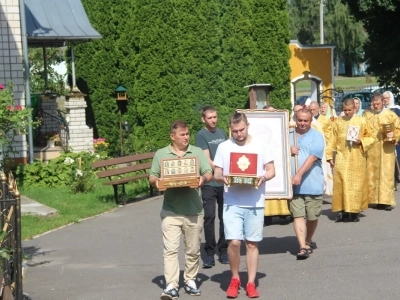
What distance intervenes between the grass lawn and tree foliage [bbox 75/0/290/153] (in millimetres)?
4816

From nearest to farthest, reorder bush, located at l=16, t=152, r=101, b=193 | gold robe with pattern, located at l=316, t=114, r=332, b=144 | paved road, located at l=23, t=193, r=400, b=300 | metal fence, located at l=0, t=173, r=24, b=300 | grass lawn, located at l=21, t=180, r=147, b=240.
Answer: metal fence, located at l=0, t=173, r=24, b=300 < paved road, located at l=23, t=193, r=400, b=300 < grass lawn, located at l=21, t=180, r=147, b=240 < gold robe with pattern, located at l=316, t=114, r=332, b=144 < bush, located at l=16, t=152, r=101, b=193

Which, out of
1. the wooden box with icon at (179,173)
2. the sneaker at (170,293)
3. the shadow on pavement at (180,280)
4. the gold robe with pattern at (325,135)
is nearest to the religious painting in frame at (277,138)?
the shadow on pavement at (180,280)

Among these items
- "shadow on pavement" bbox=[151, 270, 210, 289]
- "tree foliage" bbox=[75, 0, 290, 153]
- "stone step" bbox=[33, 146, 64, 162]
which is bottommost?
"shadow on pavement" bbox=[151, 270, 210, 289]

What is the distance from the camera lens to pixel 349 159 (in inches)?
504

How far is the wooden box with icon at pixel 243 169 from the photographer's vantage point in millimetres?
8328

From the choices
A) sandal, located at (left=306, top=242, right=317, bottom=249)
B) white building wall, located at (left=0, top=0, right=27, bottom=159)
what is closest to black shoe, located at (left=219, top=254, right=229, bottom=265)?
sandal, located at (left=306, top=242, right=317, bottom=249)

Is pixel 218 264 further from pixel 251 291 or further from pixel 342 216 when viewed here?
pixel 342 216

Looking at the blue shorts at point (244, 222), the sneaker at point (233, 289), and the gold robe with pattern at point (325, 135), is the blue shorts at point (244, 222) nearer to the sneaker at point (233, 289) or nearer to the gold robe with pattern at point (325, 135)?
the sneaker at point (233, 289)

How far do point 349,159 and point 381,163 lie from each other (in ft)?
6.26

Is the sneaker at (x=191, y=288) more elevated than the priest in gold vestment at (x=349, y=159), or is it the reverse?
the priest in gold vestment at (x=349, y=159)

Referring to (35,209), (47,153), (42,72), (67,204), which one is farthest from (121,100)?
(35,209)

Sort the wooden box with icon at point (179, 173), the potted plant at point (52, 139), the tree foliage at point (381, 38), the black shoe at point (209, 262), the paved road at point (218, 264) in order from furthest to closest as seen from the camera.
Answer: the tree foliage at point (381, 38) < the potted plant at point (52, 139) < the black shoe at point (209, 262) < the paved road at point (218, 264) < the wooden box with icon at point (179, 173)

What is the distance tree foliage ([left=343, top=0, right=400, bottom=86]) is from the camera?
2761 centimetres

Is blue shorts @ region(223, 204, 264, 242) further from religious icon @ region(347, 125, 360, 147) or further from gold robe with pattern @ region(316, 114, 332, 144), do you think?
gold robe with pattern @ region(316, 114, 332, 144)
